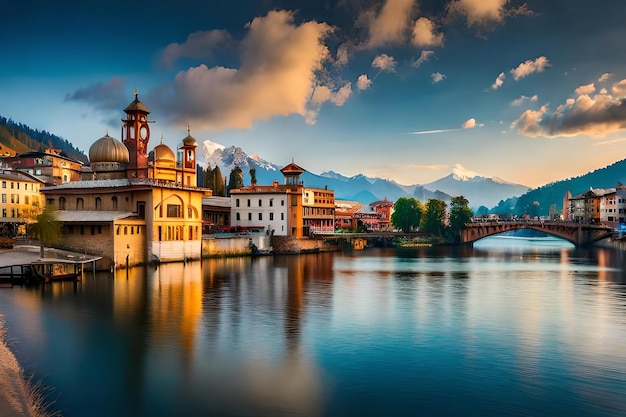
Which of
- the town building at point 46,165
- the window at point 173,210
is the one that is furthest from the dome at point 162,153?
the town building at point 46,165

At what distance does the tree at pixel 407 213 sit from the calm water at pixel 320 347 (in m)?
106

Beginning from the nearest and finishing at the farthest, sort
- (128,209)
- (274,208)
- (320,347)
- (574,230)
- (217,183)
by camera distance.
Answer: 1. (320,347)
2. (128,209)
3. (274,208)
4. (574,230)
5. (217,183)

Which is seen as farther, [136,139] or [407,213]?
[407,213]

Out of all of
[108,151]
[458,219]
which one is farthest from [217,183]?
[458,219]

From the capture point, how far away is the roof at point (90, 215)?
239 feet

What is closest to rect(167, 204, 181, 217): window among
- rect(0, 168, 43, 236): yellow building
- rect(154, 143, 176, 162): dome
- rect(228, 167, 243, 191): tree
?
rect(0, 168, 43, 236): yellow building

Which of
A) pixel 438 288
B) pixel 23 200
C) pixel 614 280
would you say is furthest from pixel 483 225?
pixel 23 200

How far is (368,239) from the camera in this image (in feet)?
520

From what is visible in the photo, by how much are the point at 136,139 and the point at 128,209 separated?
23349 mm

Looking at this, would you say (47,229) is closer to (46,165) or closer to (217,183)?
(46,165)

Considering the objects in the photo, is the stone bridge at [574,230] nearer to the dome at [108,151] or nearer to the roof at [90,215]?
the dome at [108,151]

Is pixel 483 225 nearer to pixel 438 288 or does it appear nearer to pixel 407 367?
pixel 438 288

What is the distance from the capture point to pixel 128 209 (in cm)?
8238

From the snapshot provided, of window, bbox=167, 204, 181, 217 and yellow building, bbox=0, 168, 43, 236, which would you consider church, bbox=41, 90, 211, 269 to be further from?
yellow building, bbox=0, 168, 43, 236
